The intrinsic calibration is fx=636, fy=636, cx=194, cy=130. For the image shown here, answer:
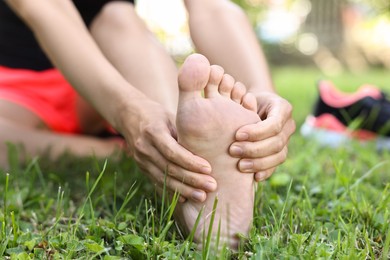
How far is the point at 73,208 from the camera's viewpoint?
136 cm

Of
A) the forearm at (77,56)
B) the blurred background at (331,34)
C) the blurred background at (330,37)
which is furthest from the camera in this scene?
the blurred background at (331,34)

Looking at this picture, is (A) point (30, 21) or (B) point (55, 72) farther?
(B) point (55, 72)

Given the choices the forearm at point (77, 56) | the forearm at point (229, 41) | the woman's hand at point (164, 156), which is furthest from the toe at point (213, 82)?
the forearm at point (229, 41)

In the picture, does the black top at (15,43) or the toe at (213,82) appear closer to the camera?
the toe at (213,82)

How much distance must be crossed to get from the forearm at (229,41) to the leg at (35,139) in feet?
1.50

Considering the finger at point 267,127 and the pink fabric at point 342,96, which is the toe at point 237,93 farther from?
the pink fabric at point 342,96

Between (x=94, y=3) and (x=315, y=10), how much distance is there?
32.4ft

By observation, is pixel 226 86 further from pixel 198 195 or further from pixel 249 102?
pixel 198 195

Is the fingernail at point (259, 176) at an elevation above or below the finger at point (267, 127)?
below

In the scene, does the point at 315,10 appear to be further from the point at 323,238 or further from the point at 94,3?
the point at 323,238

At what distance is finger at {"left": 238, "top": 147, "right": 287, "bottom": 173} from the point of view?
1111mm

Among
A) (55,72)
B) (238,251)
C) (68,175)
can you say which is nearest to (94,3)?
(55,72)

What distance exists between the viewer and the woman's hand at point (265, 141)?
1.09 meters

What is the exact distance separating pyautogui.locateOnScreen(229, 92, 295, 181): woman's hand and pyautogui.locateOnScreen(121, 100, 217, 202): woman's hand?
68mm
